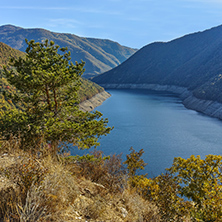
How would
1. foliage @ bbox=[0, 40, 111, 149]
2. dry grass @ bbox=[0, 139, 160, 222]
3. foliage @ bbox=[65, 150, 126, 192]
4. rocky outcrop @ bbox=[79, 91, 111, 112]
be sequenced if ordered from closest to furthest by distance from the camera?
dry grass @ bbox=[0, 139, 160, 222] → foliage @ bbox=[65, 150, 126, 192] → foliage @ bbox=[0, 40, 111, 149] → rocky outcrop @ bbox=[79, 91, 111, 112]

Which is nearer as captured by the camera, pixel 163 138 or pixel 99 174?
pixel 99 174

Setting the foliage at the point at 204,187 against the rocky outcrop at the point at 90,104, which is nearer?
the foliage at the point at 204,187

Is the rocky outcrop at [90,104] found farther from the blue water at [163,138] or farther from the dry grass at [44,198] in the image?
the dry grass at [44,198]

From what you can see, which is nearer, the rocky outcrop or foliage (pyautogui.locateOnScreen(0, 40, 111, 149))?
foliage (pyautogui.locateOnScreen(0, 40, 111, 149))

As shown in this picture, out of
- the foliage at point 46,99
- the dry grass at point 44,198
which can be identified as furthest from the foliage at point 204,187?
the foliage at point 46,99

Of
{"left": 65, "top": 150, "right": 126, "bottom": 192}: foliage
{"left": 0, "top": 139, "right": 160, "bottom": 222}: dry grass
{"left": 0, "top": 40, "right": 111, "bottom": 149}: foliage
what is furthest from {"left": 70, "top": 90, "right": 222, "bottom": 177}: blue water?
{"left": 0, "top": 139, "right": 160, "bottom": 222}: dry grass

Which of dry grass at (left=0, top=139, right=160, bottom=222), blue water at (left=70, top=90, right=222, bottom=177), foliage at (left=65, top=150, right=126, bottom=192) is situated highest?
dry grass at (left=0, top=139, right=160, bottom=222)

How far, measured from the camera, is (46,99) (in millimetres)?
17094

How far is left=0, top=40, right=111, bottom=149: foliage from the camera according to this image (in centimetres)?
1433

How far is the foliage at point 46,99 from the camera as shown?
47.0 ft

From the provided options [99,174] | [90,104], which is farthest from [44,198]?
[90,104]

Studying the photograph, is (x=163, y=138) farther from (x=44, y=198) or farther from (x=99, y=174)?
(x=44, y=198)

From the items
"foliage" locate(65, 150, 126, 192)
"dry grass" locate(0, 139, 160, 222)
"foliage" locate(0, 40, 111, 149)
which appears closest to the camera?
"dry grass" locate(0, 139, 160, 222)

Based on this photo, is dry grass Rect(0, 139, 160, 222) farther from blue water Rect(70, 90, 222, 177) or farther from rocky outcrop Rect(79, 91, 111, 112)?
rocky outcrop Rect(79, 91, 111, 112)
